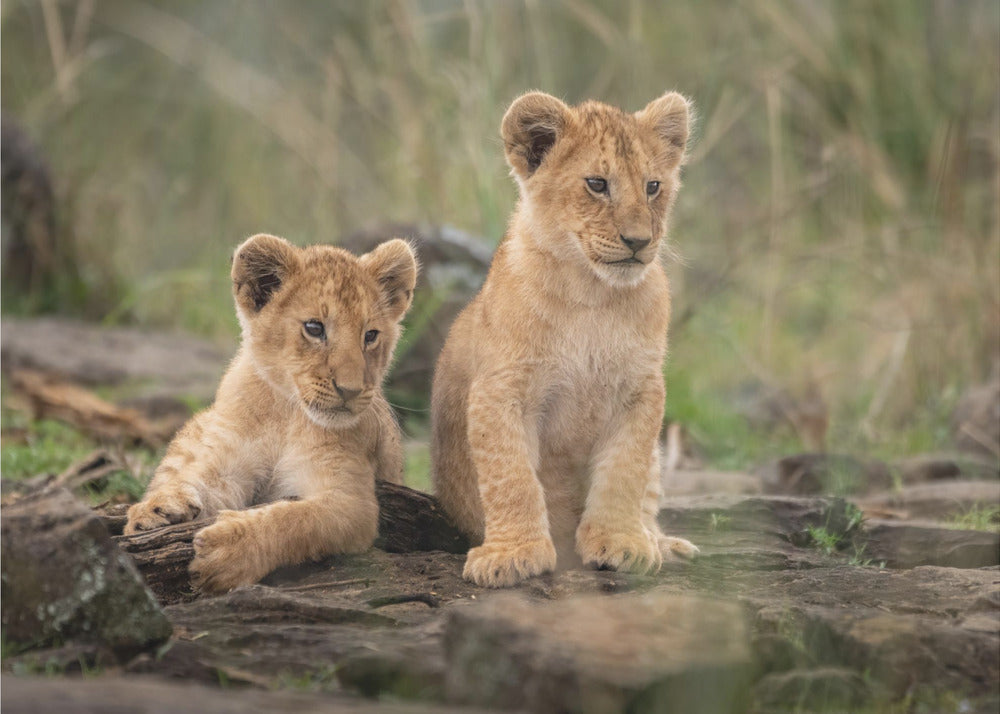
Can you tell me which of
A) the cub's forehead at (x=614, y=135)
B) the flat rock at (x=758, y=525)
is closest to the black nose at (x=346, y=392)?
the cub's forehead at (x=614, y=135)

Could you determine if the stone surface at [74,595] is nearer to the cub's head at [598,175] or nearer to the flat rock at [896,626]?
the flat rock at [896,626]

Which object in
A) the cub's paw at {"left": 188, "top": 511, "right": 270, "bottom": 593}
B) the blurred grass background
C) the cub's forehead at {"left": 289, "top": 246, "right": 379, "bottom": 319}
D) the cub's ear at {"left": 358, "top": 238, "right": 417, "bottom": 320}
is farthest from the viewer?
the blurred grass background

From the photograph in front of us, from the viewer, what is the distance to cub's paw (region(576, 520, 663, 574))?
5.03 metres

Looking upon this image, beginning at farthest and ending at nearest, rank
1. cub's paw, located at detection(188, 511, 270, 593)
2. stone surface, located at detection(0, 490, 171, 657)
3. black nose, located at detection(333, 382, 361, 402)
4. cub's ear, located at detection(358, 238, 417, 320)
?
cub's ear, located at detection(358, 238, 417, 320), black nose, located at detection(333, 382, 361, 402), cub's paw, located at detection(188, 511, 270, 593), stone surface, located at detection(0, 490, 171, 657)

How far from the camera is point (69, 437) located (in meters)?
8.71

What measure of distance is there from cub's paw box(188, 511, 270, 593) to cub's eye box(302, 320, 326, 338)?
0.93 meters

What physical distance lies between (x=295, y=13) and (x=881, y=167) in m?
9.88

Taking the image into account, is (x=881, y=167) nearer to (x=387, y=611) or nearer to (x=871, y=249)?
(x=871, y=249)

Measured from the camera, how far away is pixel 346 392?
5.26 meters

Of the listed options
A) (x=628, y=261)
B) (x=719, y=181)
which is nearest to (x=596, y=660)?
(x=628, y=261)

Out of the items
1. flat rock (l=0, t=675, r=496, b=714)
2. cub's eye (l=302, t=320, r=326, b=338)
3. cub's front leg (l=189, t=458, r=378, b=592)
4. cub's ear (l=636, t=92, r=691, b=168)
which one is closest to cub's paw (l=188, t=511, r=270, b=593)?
cub's front leg (l=189, t=458, r=378, b=592)

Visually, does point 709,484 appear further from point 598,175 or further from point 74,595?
point 74,595

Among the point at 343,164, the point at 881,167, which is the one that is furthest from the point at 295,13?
the point at 881,167

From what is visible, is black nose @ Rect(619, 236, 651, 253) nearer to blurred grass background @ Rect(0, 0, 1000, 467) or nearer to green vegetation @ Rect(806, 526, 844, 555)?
green vegetation @ Rect(806, 526, 844, 555)
